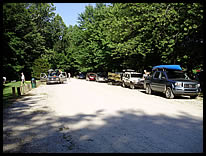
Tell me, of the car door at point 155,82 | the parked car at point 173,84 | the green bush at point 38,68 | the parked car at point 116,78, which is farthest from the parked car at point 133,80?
the green bush at point 38,68

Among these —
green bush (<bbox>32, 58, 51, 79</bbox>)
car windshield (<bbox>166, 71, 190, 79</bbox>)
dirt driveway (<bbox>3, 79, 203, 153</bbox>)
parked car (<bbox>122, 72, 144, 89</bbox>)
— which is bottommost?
dirt driveway (<bbox>3, 79, 203, 153</bbox>)

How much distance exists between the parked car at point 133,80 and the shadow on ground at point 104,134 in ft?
42.2

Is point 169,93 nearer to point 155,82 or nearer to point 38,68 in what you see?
point 155,82

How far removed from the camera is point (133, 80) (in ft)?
67.0

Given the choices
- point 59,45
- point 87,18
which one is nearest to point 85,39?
point 87,18

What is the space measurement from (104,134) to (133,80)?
15.8 m

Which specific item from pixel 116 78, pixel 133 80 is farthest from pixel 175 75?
pixel 116 78

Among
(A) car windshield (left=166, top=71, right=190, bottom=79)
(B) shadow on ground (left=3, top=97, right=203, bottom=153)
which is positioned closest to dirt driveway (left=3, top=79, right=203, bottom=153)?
Answer: (B) shadow on ground (left=3, top=97, right=203, bottom=153)

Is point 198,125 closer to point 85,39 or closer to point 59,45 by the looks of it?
point 85,39

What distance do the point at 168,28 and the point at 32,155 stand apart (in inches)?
684

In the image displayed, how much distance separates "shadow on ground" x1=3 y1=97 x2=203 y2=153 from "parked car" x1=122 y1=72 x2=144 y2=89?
507 inches

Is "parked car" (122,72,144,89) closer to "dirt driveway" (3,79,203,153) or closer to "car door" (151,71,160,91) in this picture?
"car door" (151,71,160,91)

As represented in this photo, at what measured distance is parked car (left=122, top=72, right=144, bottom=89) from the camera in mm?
20125

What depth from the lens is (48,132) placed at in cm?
532
